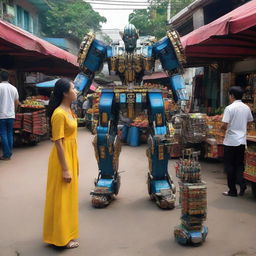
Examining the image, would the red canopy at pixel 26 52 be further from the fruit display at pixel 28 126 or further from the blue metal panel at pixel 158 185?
the blue metal panel at pixel 158 185

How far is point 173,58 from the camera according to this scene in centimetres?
469

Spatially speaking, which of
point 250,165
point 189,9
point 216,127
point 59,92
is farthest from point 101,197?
point 189,9

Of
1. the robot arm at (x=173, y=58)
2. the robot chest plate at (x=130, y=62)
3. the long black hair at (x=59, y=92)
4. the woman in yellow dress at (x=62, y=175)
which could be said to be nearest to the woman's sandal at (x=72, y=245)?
the woman in yellow dress at (x=62, y=175)

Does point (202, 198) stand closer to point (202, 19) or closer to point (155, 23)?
point (202, 19)

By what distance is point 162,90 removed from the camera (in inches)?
178

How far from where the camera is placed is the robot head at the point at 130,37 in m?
4.73

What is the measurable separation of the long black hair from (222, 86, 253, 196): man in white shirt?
242cm

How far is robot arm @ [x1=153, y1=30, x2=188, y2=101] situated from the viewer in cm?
457

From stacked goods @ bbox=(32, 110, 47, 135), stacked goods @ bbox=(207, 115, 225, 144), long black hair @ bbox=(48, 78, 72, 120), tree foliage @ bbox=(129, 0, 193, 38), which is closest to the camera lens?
long black hair @ bbox=(48, 78, 72, 120)

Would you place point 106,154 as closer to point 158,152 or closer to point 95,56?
point 158,152

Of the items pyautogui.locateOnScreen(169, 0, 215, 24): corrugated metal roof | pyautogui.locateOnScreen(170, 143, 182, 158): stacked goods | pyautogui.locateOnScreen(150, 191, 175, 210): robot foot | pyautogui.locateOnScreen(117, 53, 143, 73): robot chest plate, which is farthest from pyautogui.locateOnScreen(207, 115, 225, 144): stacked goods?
pyautogui.locateOnScreen(169, 0, 215, 24): corrugated metal roof

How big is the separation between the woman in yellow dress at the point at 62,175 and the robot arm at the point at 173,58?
1.85 meters

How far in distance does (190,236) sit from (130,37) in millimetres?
2745

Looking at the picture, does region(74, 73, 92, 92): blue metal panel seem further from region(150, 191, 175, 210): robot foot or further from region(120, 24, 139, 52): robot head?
region(150, 191, 175, 210): robot foot
